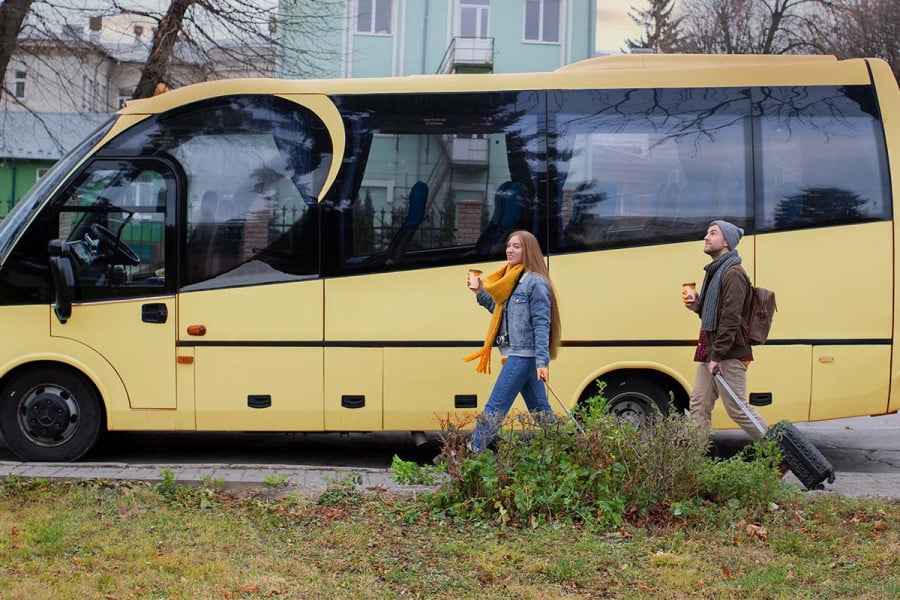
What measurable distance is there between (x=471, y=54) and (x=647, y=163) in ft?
76.7

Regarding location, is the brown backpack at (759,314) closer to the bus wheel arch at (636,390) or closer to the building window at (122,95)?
the bus wheel arch at (636,390)

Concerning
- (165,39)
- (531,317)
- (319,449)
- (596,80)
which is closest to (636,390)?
(531,317)

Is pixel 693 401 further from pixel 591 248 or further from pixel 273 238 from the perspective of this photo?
pixel 273 238

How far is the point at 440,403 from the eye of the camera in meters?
8.16

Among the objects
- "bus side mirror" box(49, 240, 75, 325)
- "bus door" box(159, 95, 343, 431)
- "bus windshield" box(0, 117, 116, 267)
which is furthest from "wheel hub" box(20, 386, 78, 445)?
"bus windshield" box(0, 117, 116, 267)

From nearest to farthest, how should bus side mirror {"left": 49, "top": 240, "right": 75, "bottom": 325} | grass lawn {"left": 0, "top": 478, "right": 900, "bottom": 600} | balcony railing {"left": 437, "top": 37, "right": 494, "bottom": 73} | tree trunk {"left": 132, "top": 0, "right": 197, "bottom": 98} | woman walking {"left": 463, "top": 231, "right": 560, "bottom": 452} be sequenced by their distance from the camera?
grass lawn {"left": 0, "top": 478, "right": 900, "bottom": 600} < woman walking {"left": 463, "top": 231, "right": 560, "bottom": 452} < bus side mirror {"left": 49, "top": 240, "right": 75, "bottom": 325} < tree trunk {"left": 132, "top": 0, "right": 197, "bottom": 98} < balcony railing {"left": 437, "top": 37, "right": 494, "bottom": 73}

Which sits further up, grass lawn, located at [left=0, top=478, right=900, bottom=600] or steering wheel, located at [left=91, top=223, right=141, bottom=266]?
steering wheel, located at [left=91, top=223, right=141, bottom=266]

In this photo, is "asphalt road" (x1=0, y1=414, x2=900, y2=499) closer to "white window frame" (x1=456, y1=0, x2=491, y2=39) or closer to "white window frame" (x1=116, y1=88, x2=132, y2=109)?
"white window frame" (x1=116, y1=88, x2=132, y2=109)

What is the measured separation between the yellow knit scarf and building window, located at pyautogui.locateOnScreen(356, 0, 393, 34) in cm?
2827

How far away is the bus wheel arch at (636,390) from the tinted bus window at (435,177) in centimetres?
146

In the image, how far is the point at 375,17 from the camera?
112ft

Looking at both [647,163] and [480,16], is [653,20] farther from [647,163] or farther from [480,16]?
[647,163]

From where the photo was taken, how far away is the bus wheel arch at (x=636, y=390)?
829 cm

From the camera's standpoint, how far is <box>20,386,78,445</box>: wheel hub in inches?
318
